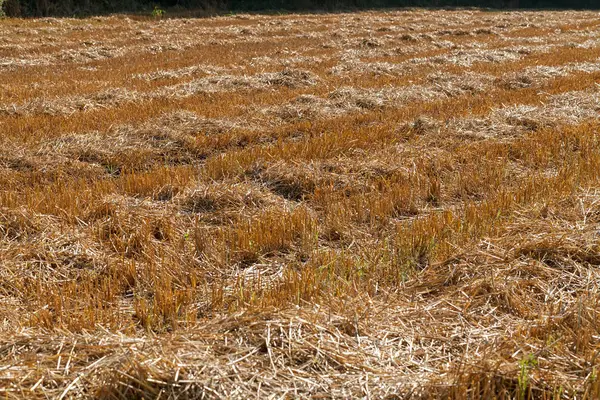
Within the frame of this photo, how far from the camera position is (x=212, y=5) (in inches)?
1208

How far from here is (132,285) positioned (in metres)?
3.79

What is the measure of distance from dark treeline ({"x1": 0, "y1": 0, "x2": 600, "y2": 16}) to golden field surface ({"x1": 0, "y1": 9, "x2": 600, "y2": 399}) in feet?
54.1

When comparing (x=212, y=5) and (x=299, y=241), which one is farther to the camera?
(x=212, y=5)

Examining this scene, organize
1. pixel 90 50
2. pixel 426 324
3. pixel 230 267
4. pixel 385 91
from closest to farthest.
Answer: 1. pixel 426 324
2. pixel 230 267
3. pixel 385 91
4. pixel 90 50

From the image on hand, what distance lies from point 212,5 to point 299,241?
2857 cm

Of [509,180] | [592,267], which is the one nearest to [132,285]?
[592,267]

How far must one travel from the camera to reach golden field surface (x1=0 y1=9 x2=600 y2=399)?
2.66 metres

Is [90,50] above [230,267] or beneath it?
above

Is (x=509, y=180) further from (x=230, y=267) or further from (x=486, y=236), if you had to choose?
(x=230, y=267)

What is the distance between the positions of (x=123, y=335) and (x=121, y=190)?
2890 millimetres

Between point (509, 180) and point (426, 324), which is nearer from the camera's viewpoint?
point (426, 324)

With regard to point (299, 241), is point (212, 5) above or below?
above

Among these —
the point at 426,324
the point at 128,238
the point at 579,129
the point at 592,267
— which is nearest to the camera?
the point at 426,324

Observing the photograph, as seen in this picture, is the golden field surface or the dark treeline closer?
the golden field surface
